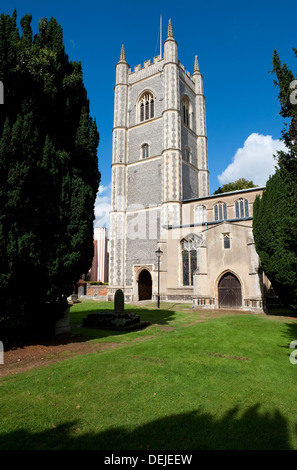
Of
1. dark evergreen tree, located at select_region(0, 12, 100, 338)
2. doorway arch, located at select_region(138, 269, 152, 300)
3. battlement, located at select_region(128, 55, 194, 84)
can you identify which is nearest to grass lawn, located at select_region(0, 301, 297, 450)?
dark evergreen tree, located at select_region(0, 12, 100, 338)

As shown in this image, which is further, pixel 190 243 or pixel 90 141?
pixel 190 243

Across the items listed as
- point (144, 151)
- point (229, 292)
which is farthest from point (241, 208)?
point (144, 151)

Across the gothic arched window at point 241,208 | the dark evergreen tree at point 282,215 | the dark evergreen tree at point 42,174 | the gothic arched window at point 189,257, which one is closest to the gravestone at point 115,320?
the dark evergreen tree at point 42,174

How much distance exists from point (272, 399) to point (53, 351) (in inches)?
233

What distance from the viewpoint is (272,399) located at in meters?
4.34

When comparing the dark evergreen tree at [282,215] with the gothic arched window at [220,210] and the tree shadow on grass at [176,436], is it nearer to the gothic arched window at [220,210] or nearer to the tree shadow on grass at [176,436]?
the tree shadow on grass at [176,436]

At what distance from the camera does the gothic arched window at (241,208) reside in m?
25.6

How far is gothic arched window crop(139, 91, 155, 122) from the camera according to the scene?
31953 millimetres

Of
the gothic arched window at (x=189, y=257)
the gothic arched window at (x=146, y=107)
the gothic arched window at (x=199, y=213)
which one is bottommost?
the gothic arched window at (x=189, y=257)

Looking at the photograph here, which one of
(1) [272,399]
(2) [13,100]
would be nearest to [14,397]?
(1) [272,399]

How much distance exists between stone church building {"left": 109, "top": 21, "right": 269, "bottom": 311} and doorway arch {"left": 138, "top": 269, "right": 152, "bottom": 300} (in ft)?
0.35

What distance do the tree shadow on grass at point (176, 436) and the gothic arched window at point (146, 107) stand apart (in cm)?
3237

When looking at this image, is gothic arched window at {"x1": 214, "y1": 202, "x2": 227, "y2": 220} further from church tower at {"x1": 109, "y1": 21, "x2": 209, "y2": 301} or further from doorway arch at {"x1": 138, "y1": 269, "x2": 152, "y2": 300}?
doorway arch at {"x1": 138, "y1": 269, "x2": 152, "y2": 300}
